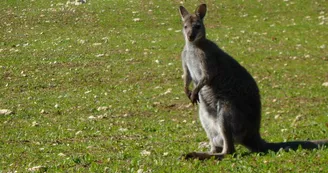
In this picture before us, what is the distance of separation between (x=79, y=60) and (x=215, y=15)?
345 inches

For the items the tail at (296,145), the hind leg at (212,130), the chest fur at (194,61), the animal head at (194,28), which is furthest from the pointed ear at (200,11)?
the tail at (296,145)

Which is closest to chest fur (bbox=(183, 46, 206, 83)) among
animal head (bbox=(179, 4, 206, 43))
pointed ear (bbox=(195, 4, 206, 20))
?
animal head (bbox=(179, 4, 206, 43))

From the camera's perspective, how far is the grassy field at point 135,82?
10391 millimetres

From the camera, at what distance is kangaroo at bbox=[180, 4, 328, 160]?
9508 mm

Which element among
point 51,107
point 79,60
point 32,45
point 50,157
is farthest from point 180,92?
point 32,45

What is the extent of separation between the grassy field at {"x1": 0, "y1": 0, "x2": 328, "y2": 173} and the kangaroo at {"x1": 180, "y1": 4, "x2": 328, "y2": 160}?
Answer: 0.89 ft

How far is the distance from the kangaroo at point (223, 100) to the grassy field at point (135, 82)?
0.27 m

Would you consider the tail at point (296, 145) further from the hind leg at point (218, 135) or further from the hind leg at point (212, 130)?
the hind leg at point (212, 130)

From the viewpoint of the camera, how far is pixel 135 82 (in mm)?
19094

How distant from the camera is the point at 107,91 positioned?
18.2 meters

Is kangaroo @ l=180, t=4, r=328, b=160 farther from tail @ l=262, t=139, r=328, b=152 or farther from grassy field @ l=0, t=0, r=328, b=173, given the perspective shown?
grassy field @ l=0, t=0, r=328, b=173

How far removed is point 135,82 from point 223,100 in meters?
9.58

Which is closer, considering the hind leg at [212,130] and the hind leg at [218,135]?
the hind leg at [218,135]

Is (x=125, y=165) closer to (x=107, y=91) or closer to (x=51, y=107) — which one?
(x=51, y=107)
